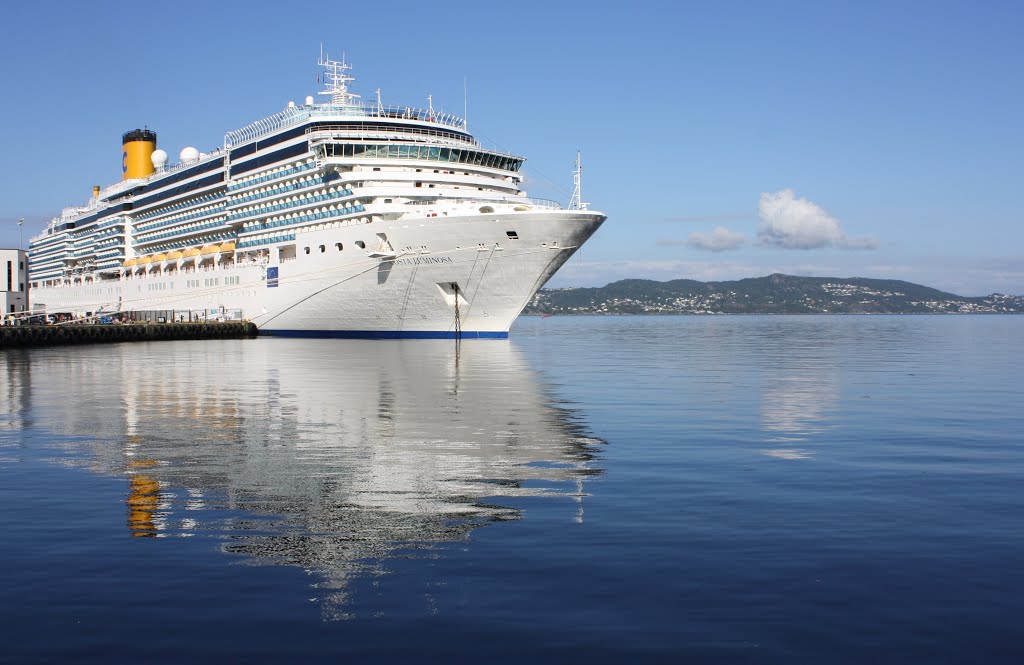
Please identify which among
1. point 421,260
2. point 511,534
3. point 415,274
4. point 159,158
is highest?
point 159,158

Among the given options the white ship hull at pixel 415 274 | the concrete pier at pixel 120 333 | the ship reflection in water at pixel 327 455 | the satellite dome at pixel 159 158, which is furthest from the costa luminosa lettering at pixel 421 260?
the satellite dome at pixel 159 158

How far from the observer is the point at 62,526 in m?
9.91

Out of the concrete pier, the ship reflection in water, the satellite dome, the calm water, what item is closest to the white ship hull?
the concrete pier

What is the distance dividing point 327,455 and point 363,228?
38023 millimetres

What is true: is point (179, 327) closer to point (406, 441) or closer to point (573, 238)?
point (573, 238)

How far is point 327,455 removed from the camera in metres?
14.6

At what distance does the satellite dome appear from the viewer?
92.0 meters

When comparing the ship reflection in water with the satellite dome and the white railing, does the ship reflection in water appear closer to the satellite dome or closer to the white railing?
the white railing

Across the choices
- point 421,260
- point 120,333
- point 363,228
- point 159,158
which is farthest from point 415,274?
point 159,158

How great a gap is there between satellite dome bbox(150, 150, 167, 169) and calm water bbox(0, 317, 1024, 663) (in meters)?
76.5

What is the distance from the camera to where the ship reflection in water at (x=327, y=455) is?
9625 mm

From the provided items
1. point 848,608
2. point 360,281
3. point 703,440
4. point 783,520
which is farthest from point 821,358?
point 848,608

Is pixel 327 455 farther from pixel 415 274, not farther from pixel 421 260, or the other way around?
pixel 415 274

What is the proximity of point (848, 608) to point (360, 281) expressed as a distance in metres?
47.4
